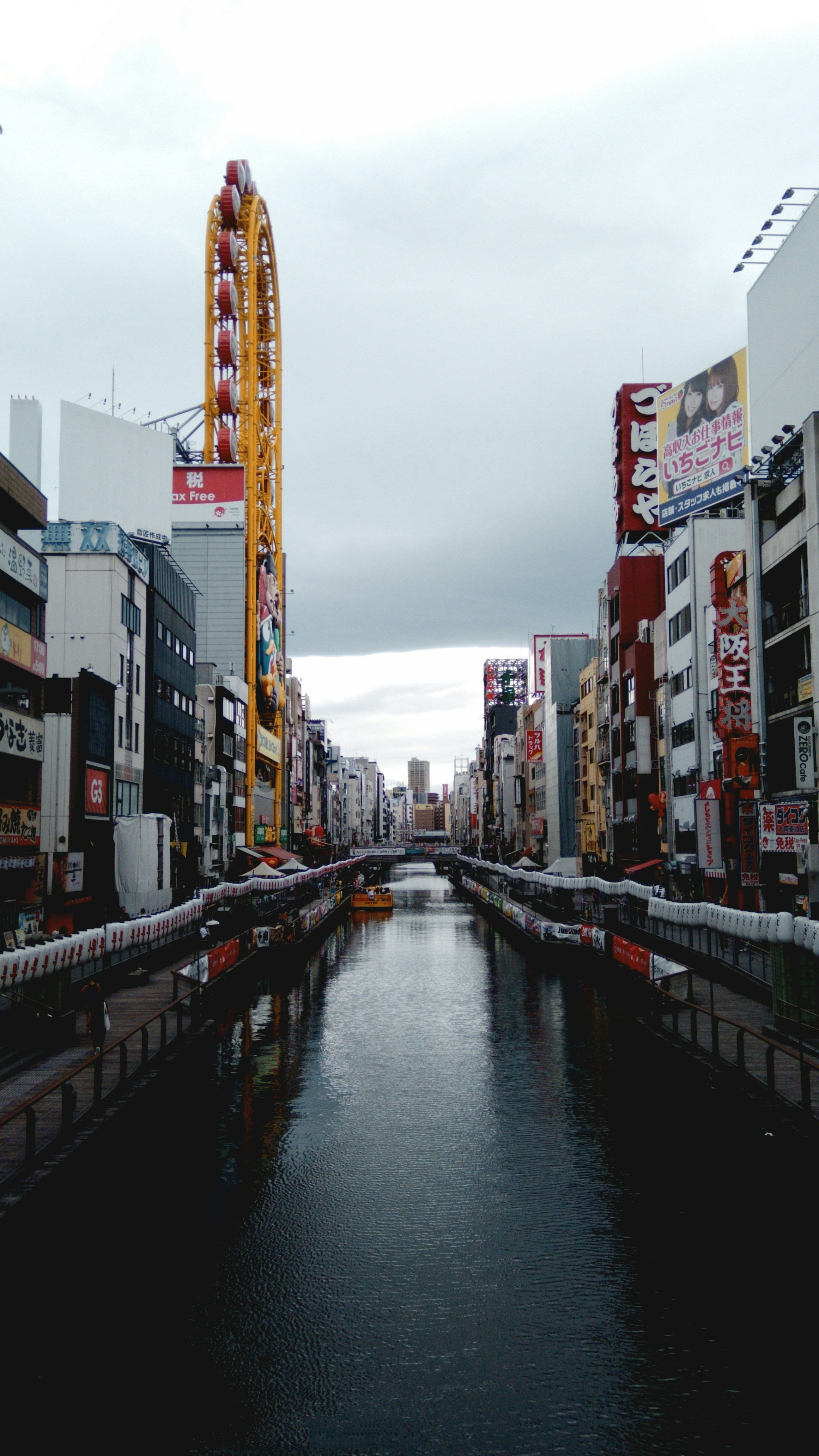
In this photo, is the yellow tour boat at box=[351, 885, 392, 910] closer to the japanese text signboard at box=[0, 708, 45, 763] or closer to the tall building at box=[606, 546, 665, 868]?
the tall building at box=[606, 546, 665, 868]

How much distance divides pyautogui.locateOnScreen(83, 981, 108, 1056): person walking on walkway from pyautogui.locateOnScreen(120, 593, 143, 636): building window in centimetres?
3856

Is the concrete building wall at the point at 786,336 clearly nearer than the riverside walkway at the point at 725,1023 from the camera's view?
No

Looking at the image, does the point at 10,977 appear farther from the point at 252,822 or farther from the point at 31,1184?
the point at 252,822

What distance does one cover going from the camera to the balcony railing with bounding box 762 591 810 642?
1668 inches

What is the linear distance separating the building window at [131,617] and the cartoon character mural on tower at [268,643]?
42476 mm

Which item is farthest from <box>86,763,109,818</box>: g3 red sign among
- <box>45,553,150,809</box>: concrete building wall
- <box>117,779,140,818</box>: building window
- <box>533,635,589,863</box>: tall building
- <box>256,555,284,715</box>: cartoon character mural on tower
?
<box>533,635,589,863</box>: tall building

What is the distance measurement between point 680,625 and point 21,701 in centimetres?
3931

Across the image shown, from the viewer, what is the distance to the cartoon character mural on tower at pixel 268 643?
344ft

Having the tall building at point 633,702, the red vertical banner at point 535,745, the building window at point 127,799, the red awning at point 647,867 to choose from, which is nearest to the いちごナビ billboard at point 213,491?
the tall building at point 633,702

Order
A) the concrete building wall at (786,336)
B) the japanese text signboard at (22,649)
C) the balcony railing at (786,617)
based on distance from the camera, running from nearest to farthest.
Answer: the concrete building wall at (786,336)
the japanese text signboard at (22,649)
the balcony railing at (786,617)

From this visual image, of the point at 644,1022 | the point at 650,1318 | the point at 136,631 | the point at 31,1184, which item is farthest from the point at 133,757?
the point at 650,1318

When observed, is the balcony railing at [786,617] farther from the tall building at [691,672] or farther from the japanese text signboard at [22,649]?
the japanese text signboard at [22,649]

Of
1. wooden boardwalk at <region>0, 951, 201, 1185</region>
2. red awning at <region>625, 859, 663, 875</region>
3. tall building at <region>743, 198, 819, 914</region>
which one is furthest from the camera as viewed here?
red awning at <region>625, 859, 663, 875</region>

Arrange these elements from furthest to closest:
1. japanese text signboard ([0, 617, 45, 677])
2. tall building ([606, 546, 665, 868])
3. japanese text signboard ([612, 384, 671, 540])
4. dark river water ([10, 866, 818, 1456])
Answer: japanese text signboard ([612, 384, 671, 540]) → tall building ([606, 546, 665, 868]) → japanese text signboard ([0, 617, 45, 677]) → dark river water ([10, 866, 818, 1456])
